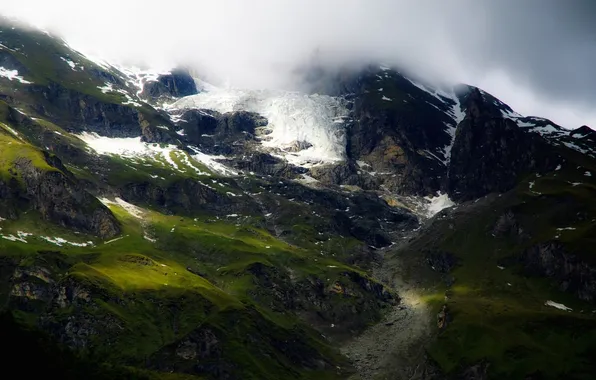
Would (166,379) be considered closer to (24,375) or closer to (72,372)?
(72,372)

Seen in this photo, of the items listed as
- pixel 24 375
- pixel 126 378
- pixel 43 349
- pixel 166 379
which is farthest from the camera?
pixel 166 379

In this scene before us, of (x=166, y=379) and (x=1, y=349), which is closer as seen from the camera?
(x=1, y=349)

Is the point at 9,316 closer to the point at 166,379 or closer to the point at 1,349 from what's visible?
the point at 1,349

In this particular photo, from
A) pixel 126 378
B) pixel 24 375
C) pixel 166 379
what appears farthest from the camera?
pixel 166 379

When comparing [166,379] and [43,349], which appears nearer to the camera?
[43,349]

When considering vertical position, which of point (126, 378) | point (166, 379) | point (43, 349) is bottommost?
point (166, 379)

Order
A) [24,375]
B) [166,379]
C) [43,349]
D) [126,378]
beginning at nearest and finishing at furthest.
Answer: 1. [24,375]
2. [43,349]
3. [126,378]
4. [166,379]

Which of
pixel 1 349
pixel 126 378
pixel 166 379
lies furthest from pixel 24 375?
pixel 166 379

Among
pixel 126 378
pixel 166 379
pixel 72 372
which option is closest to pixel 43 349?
pixel 72 372

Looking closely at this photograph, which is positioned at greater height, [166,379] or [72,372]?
[72,372]
